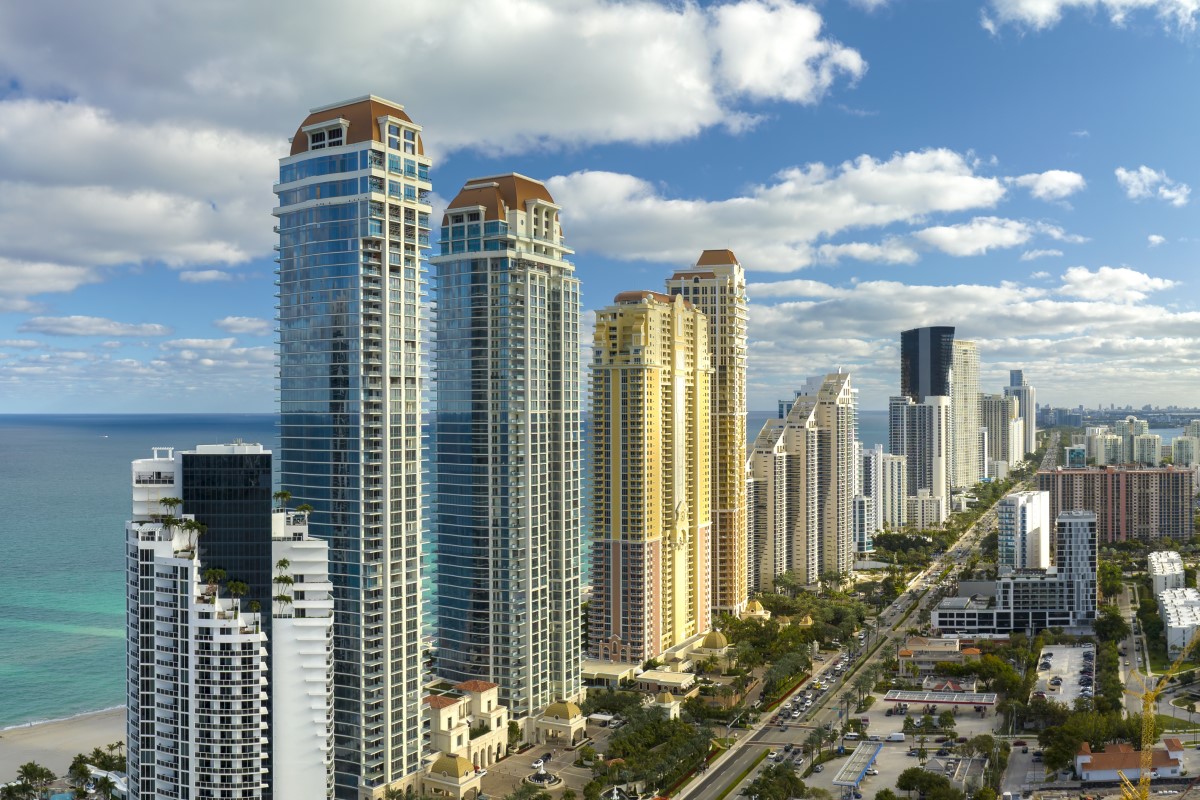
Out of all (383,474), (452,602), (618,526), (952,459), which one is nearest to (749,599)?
(618,526)

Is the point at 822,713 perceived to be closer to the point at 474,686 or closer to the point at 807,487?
the point at 474,686

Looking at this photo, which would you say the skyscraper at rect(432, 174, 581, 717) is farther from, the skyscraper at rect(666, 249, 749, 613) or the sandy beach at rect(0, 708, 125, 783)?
the skyscraper at rect(666, 249, 749, 613)

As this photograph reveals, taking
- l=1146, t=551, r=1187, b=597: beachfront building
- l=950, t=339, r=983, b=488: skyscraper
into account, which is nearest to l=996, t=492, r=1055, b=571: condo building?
l=1146, t=551, r=1187, b=597: beachfront building

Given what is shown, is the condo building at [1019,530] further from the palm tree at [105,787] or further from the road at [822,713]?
the palm tree at [105,787]

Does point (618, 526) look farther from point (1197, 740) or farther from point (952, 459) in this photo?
point (952, 459)

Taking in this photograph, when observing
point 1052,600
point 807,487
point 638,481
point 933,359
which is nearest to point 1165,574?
point 1052,600
